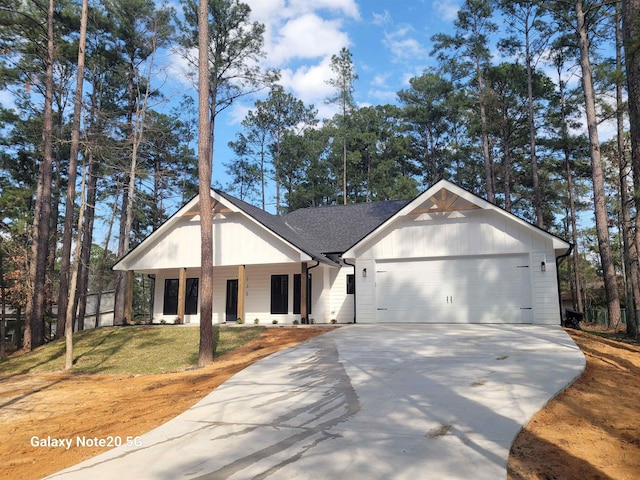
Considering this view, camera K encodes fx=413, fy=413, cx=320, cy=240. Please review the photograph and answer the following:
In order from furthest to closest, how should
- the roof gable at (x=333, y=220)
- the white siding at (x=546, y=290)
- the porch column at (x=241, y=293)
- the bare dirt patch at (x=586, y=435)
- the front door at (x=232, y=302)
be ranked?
the front door at (x=232, y=302) → the porch column at (x=241, y=293) → the roof gable at (x=333, y=220) → the white siding at (x=546, y=290) → the bare dirt patch at (x=586, y=435)

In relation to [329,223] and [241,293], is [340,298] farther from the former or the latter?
[329,223]

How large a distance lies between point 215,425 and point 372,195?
2896 centimetres

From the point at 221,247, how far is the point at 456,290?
9.03 m

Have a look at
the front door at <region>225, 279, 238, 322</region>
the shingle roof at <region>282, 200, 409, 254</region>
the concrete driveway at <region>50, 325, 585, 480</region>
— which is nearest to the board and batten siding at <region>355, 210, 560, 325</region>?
the shingle roof at <region>282, 200, 409, 254</region>

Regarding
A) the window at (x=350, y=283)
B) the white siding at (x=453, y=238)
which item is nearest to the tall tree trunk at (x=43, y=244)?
the window at (x=350, y=283)

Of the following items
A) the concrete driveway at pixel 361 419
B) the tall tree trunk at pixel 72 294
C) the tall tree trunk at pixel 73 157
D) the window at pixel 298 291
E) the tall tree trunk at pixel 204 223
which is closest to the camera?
the concrete driveway at pixel 361 419

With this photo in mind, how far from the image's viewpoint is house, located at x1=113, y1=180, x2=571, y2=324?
13.1 m

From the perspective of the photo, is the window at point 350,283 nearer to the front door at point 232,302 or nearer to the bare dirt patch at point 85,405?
the front door at point 232,302

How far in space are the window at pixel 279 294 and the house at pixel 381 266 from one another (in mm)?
42

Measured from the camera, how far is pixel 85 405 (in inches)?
276

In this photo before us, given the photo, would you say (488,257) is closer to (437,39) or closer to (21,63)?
(437,39)

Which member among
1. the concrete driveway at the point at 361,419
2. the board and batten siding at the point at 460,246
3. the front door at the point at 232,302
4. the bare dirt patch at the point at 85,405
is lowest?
the bare dirt patch at the point at 85,405

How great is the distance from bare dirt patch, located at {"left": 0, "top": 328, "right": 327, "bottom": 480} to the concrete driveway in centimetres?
51

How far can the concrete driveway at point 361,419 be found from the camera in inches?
141
